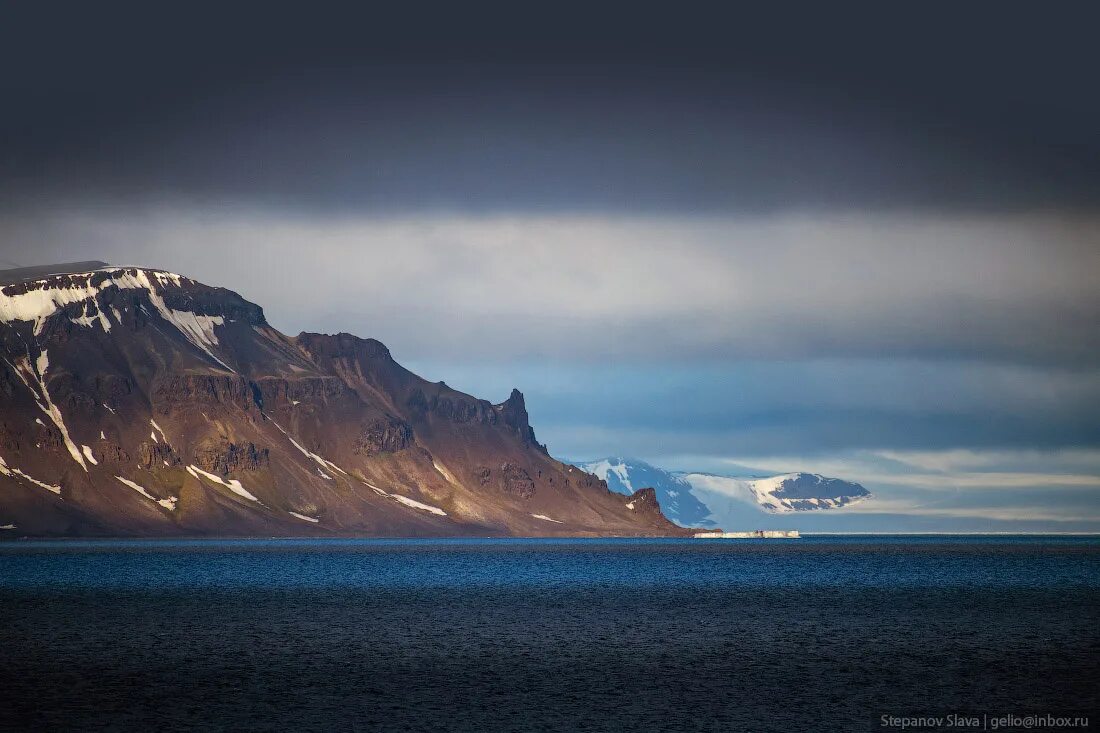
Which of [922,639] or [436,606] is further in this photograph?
[436,606]

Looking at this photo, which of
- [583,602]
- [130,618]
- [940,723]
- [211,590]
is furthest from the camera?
[211,590]

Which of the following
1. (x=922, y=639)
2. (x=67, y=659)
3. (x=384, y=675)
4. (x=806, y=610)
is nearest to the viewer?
(x=384, y=675)

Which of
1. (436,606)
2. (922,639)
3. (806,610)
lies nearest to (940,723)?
(922,639)

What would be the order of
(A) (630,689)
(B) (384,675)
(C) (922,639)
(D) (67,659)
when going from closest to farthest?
1. (A) (630,689)
2. (B) (384,675)
3. (D) (67,659)
4. (C) (922,639)

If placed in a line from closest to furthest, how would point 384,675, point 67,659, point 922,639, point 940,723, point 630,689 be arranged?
point 940,723 → point 630,689 → point 384,675 → point 67,659 → point 922,639

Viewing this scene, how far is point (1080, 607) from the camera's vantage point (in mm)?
156250

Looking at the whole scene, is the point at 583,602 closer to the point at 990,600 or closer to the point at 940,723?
the point at 990,600

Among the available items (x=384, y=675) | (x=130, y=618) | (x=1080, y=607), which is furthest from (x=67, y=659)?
(x=1080, y=607)

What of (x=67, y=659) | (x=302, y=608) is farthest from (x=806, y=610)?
(x=67, y=659)

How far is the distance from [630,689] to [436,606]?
75253mm

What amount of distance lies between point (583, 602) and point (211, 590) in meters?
59.6

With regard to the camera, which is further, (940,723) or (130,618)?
(130,618)

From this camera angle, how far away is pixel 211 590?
196000mm

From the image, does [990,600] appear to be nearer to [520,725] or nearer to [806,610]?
[806,610]
